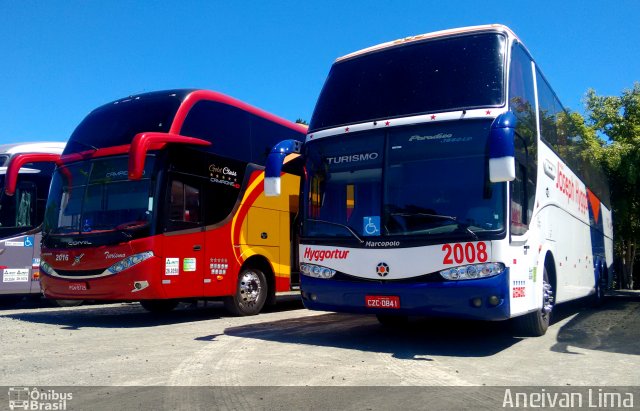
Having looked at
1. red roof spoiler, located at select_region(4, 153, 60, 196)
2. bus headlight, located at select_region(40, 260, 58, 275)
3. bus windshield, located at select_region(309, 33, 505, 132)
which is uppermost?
bus windshield, located at select_region(309, 33, 505, 132)

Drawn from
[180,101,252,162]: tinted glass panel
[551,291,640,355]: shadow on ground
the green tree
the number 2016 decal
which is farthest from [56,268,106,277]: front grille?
the green tree

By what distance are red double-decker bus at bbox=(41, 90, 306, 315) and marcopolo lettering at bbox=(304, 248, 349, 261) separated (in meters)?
2.63

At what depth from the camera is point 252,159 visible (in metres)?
11.9

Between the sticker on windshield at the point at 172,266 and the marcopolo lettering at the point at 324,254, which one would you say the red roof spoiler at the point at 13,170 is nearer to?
the sticker on windshield at the point at 172,266

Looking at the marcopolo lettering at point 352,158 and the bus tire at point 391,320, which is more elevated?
the marcopolo lettering at point 352,158

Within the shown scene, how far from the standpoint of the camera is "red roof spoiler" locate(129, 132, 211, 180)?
8359mm

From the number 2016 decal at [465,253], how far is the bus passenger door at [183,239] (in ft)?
16.5

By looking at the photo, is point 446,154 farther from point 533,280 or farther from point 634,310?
point 634,310

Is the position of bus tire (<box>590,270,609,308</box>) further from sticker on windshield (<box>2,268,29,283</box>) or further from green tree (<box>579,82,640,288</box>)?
sticker on windshield (<box>2,268,29,283</box>)

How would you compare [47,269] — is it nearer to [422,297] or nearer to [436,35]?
[422,297]

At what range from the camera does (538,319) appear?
824cm

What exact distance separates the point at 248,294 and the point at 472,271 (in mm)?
6002

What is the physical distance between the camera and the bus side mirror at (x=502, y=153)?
622 cm

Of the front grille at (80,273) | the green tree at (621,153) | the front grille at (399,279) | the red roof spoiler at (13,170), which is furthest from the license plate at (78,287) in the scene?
the green tree at (621,153)
